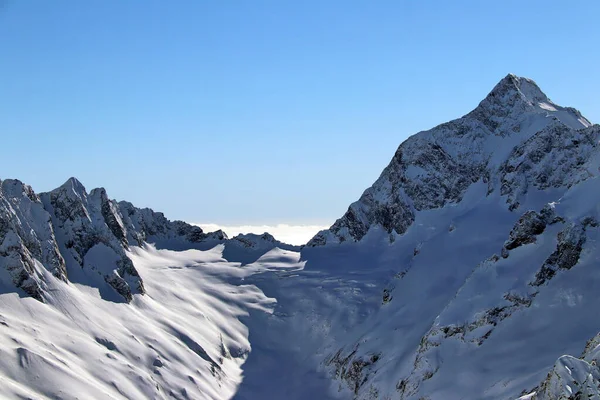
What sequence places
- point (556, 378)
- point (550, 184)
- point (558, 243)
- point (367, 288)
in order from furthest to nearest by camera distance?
point (367, 288), point (550, 184), point (558, 243), point (556, 378)

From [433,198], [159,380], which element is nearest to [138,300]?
[159,380]

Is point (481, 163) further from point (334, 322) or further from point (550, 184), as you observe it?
point (334, 322)

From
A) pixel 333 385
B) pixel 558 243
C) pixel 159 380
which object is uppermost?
pixel 558 243

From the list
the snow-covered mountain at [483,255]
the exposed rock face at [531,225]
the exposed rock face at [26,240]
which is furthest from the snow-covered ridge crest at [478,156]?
the exposed rock face at [26,240]

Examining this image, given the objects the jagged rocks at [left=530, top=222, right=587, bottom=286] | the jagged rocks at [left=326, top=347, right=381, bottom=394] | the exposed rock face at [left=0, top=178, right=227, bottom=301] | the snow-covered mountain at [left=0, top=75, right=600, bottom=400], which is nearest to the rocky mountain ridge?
the exposed rock face at [left=0, top=178, right=227, bottom=301]

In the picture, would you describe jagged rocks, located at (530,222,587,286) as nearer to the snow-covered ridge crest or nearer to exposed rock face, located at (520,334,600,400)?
exposed rock face, located at (520,334,600,400)

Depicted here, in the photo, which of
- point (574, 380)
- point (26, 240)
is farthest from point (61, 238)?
point (574, 380)

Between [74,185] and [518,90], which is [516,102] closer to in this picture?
[518,90]
